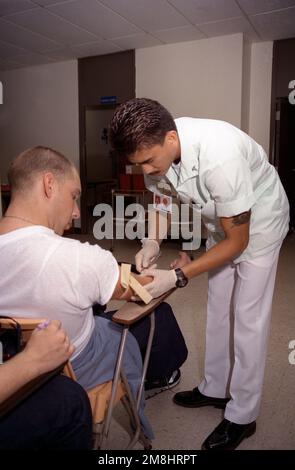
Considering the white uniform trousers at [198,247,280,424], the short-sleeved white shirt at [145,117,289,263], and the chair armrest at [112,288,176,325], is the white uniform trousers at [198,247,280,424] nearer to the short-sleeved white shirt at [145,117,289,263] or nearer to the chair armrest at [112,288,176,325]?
the short-sleeved white shirt at [145,117,289,263]

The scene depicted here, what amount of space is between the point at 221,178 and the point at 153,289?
16.3 inches

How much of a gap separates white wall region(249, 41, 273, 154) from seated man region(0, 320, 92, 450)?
16.1 ft

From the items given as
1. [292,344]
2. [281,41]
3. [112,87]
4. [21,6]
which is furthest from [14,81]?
[292,344]

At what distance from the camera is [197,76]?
193 inches

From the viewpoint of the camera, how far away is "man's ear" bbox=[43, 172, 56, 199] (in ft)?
3.28

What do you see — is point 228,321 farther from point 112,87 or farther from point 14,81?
point 14,81

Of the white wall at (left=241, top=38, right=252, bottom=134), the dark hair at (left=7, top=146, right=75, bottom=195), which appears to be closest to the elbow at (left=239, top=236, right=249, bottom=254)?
the dark hair at (left=7, top=146, right=75, bottom=195)

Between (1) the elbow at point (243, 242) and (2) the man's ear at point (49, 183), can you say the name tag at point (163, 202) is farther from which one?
(2) the man's ear at point (49, 183)

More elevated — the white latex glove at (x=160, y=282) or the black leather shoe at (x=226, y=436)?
the white latex glove at (x=160, y=282)

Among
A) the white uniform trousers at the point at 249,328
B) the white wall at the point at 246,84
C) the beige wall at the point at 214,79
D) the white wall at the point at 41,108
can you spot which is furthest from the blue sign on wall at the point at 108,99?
the white uniform trousers at the point at 249,328

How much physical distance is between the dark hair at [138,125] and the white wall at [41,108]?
510cm

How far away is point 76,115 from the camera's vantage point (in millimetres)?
5949

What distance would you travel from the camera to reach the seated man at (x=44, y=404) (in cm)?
78

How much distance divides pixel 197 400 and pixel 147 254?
0.71 meters
